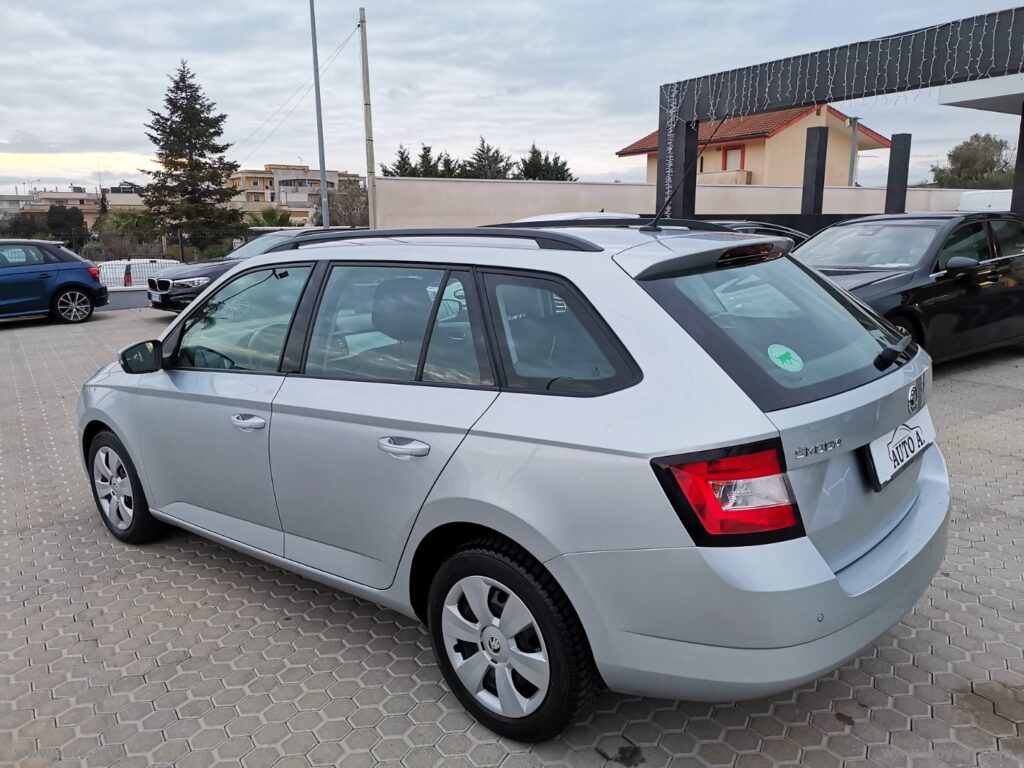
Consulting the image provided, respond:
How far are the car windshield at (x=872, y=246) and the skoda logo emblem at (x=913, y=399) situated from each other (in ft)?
17.0

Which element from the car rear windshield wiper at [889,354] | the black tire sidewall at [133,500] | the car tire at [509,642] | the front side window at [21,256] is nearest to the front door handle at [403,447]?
the car tire at [509,642]

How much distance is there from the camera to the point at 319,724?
2.77 metres

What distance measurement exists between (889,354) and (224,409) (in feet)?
8.60

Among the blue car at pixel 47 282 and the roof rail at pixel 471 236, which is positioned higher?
the roof rail at pixel 471 236

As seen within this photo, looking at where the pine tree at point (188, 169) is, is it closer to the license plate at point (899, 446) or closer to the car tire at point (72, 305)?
the car tire at point (72, 305)

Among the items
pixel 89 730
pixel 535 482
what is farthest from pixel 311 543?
pixel 535 482

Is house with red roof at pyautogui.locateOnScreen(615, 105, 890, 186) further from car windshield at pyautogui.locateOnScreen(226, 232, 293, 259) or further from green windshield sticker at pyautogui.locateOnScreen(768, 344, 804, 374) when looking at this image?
green windshield sticker at pyautogui.locateOnScreen(768, 344, 804, 374)

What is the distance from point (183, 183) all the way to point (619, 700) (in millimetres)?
52956

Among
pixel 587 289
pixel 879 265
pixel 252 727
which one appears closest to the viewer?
pixel 587 289

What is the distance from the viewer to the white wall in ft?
77.7

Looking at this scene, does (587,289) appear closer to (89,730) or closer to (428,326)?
(428,326)

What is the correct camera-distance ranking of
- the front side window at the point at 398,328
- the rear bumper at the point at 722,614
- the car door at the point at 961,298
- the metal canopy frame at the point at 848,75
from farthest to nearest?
the metal canopy frame at the point at 848,75, the car door at the point at 961,298, the front side window at the point at 398,328, the rear bumper at the point at 722,614

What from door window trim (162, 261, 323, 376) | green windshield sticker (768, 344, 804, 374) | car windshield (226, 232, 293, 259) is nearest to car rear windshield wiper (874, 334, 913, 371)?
green windshield sticker (768, 344, 804, 374)

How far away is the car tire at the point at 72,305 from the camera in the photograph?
1407 centimetres
